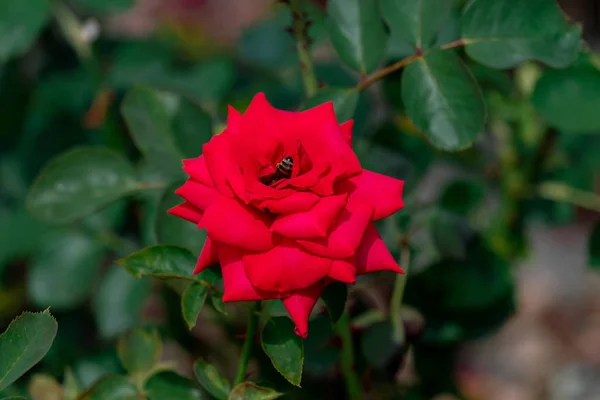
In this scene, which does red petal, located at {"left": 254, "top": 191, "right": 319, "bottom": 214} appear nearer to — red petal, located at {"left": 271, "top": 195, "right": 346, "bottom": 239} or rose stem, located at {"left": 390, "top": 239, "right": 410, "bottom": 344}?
red petal, located at {"left": 271, "top": 195, "right": 346, "bottom": 239}

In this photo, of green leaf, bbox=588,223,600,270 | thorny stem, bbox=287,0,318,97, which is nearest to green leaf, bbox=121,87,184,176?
thorny stem, bbox=287,0,318,97

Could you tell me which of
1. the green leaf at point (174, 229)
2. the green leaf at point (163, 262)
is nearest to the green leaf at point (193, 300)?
the green leaf at point (163, 262)

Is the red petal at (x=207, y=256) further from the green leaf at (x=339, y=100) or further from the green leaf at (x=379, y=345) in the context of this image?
the green leaf at (x=379, y=345)

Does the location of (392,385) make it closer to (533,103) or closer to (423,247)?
(423,247)

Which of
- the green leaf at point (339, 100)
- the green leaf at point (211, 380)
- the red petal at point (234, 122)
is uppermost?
the red petal at point (234, 122)

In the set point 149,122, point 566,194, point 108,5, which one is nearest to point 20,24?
point 108,5

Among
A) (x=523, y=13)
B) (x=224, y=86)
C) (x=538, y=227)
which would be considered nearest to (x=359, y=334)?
(x=523, y=13)

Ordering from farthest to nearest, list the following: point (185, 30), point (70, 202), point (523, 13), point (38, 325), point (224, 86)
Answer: point (185, 30), point (224, 86), point (70, 202), point (523, 13), point (38, 325)
